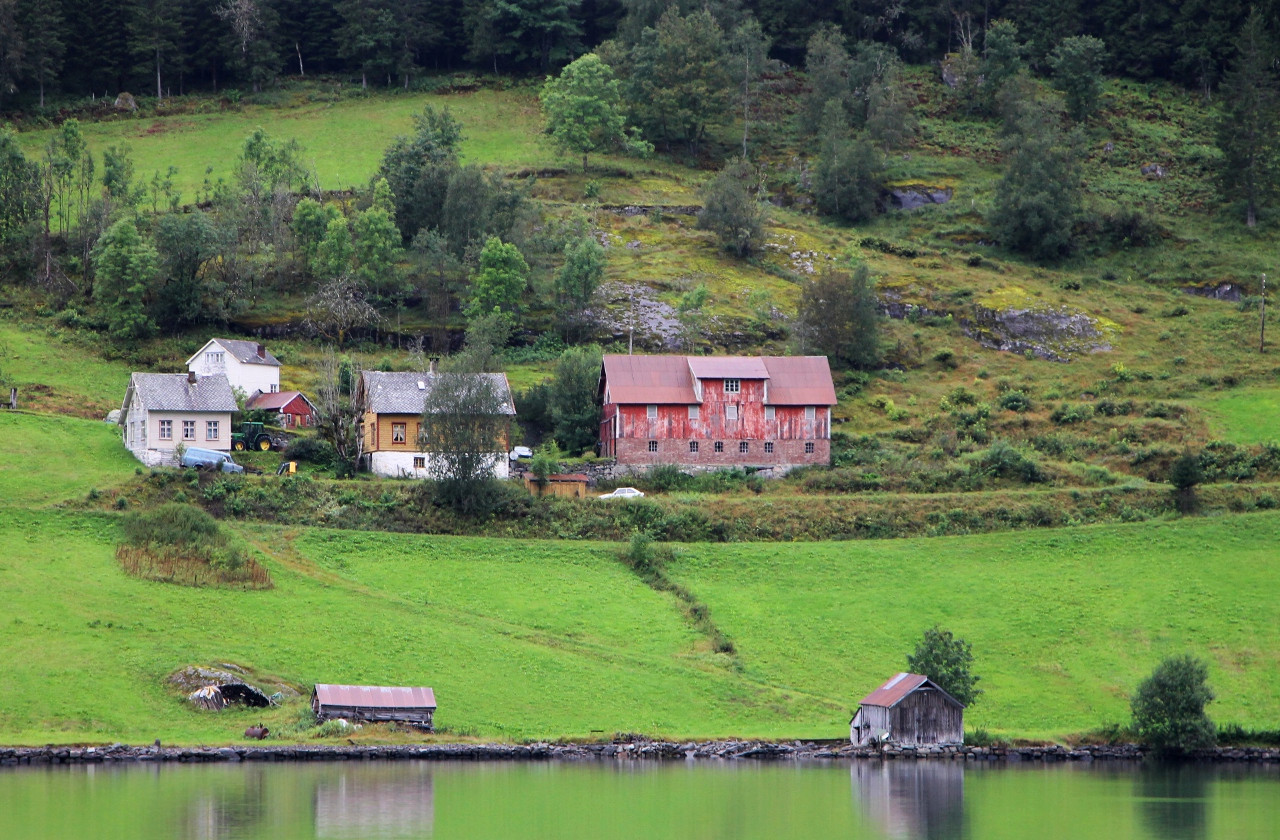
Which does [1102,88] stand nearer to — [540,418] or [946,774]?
[540,418]

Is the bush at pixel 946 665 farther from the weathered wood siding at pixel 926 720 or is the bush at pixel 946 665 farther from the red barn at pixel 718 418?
the red barn at pixel 718 418

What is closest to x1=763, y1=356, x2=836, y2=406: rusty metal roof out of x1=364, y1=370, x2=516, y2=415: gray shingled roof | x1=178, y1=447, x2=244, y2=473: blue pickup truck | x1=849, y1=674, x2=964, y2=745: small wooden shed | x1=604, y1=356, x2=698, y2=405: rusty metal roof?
x1=604, y1=356, x2=698, y2=405: rusty metal roof

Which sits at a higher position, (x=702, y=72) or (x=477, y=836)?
(x=702, y=72)

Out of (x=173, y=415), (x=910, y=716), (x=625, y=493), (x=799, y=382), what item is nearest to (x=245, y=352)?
(x=173, y=415)

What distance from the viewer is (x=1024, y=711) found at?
62125 mm

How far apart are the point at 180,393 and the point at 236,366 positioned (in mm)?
10367

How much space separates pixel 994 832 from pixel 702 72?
10337 centimetres

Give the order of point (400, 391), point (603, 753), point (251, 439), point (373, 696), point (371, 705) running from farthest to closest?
point (251, 439) < point (400, 391) < point (373, 696) < point (371, 705) < point (603, 753)

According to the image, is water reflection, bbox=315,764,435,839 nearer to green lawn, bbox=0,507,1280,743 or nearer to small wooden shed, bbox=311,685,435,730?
small wooden shed, bbox=311,685,435,730

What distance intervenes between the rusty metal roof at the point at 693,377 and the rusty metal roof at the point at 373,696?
34.5 meters

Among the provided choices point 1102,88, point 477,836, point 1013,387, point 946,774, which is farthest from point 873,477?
point 1102,88

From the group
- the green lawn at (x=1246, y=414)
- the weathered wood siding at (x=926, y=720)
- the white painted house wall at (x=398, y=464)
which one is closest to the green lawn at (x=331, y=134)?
the white painted house wall at (x=398, y=464)

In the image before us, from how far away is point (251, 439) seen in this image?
290ft

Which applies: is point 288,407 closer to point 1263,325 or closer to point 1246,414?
point 1246,414
